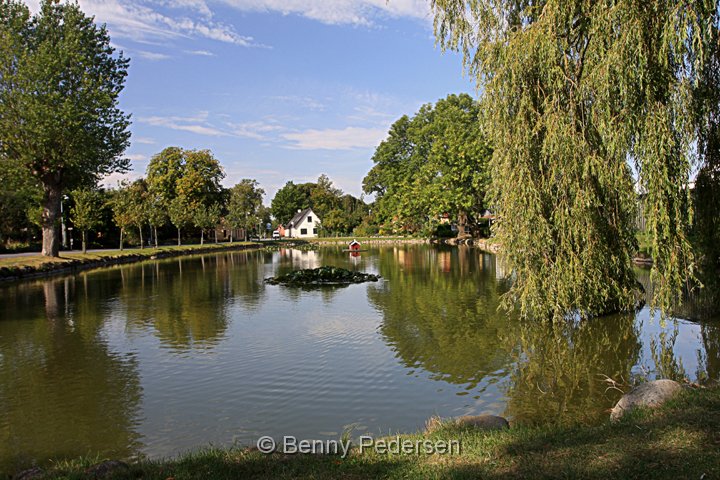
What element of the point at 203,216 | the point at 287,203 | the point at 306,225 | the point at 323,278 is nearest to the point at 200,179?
the point at 203,216

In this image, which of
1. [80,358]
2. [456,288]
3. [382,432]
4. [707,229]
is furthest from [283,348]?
[456,288]

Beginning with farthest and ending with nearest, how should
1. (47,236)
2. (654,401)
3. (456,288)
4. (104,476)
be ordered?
(47,236), (456,288), (654,401), (104,476)

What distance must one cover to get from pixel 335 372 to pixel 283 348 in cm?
230

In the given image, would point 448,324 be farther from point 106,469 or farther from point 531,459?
point 106,469

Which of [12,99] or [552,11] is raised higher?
[12,99]

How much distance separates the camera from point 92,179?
3559cm

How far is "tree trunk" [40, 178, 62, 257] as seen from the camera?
32.0m

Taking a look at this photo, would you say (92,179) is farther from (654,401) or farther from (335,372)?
(654,401)

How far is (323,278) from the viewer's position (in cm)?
2428

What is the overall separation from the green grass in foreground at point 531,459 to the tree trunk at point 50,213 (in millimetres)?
31590

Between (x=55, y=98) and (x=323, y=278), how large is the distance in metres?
19.0

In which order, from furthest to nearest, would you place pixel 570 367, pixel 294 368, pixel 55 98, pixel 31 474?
pixel 55 98 → pixel 294 368 → pixel 570 367 → pixel 31 474

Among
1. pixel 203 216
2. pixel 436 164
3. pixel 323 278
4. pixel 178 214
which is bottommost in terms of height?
pixel 323 278

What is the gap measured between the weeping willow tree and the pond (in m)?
1.56
